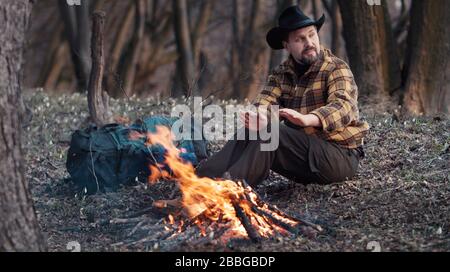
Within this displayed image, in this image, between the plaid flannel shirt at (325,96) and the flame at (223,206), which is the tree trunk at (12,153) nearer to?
the flame at (223,206)

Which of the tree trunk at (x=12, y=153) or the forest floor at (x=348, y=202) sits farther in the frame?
the forest floor at (x=348, y=202)

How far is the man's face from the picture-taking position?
22.0ft

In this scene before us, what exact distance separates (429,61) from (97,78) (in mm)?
3907

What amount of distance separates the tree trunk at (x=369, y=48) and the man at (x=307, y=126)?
3.51m

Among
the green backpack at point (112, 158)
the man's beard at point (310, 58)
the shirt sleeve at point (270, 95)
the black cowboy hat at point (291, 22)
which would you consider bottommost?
the green backpack at point (112, 158)

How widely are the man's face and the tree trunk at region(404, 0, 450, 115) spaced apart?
3736 millimetres

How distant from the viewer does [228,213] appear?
595 cm

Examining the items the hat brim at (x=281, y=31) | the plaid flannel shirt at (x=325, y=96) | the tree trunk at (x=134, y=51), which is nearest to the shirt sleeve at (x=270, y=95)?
the plaid flannel shirt at (x=325, y=96)

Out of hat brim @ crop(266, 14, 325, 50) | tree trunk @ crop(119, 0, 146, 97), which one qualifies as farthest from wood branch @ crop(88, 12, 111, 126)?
tree trunk @ crop(119, 0, 146, 97)

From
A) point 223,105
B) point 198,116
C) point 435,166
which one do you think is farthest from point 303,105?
point 223,105

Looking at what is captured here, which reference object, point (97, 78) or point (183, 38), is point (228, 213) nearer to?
point (97, 78)

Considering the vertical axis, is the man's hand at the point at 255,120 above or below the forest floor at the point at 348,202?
above

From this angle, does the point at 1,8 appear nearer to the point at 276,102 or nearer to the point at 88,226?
the point at 88,226

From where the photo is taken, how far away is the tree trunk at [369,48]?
407 inches
